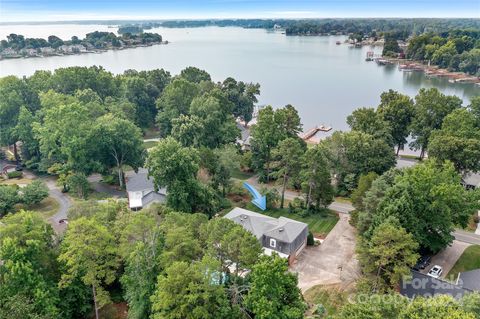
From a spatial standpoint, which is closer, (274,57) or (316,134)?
(316,134)

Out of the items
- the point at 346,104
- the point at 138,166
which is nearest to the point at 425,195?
the point at 138,166

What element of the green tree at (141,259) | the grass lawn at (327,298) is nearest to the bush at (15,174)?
the green tree at (141,259)

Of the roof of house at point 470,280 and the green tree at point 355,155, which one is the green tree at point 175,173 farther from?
the roof of house at point 470,280

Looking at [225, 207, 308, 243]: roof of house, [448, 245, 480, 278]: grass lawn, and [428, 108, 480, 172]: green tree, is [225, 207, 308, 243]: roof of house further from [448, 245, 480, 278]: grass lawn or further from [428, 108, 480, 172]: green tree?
[428, 108, 480, 172]: green tree

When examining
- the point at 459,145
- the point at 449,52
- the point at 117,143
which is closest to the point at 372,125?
the point at 459,145

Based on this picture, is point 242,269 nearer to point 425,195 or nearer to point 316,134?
point 425,195
